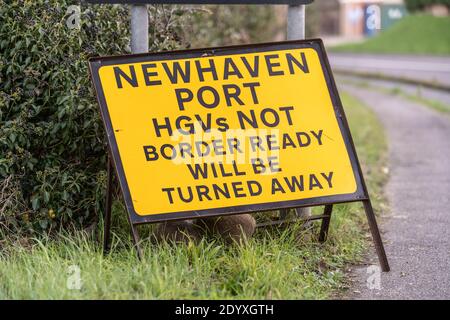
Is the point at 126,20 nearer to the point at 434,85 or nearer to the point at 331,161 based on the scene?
the point at 331,161

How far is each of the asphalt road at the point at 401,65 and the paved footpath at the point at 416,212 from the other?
278 inches

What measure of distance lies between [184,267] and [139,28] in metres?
1.75

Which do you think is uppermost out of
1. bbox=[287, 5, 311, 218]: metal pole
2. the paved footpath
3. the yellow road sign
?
bbox=[287, 5, 311, 218]: metal pole

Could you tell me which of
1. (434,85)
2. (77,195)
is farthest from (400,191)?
(434,85)

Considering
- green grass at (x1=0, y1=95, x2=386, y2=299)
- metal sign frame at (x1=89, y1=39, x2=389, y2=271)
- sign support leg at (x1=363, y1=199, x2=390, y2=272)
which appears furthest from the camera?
sign support leg at (x1=363, y1=199, x2=390, y2=272)

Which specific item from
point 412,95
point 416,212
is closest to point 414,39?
point 412,95

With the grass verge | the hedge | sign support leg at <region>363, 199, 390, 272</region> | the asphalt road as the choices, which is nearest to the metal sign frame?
sign support leg at <region>363, 199, 390, 272</region>

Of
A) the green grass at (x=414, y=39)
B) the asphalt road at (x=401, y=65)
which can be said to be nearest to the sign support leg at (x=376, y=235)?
the asphalt road at (x=401, y=65)

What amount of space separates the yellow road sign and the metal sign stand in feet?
0.48

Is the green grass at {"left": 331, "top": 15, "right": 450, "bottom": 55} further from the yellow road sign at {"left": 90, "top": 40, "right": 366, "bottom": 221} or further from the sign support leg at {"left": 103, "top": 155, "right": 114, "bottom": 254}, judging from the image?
the sign support leg at {"left": 103, "top": 155, "right": 114, "bottom": 254}

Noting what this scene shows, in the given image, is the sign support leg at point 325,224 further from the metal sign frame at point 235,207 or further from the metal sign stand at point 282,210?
the metal sign frame at point 235,207

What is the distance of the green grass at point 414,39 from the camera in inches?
1211

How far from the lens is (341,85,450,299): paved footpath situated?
505 cm

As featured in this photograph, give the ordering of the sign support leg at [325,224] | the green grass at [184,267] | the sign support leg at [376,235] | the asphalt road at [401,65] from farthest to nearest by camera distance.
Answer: the asphalt road at [401,65] → the sign support leg at [325,224] → the sign support leg at [376,235] → the green grass at [184,267]
